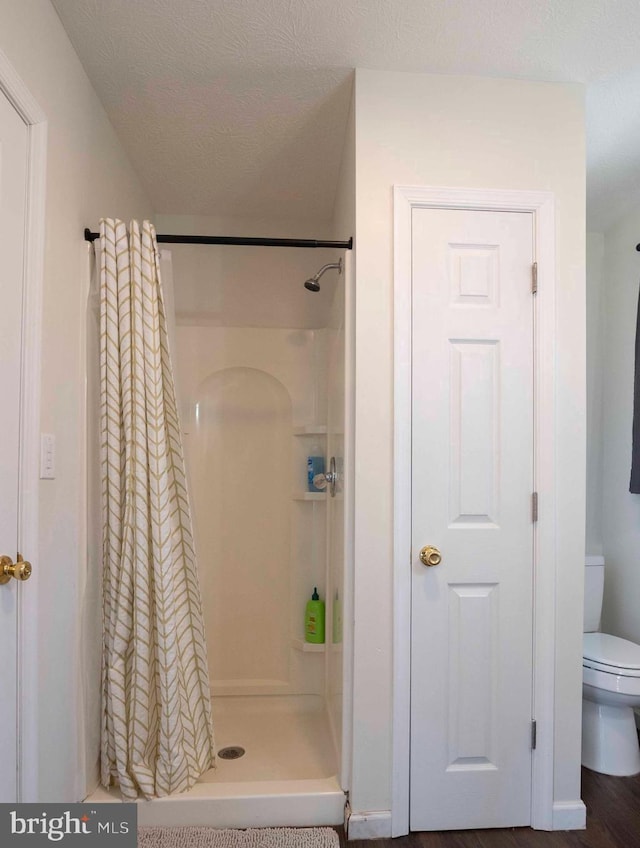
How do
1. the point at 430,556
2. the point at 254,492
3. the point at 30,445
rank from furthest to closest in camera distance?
the point at 254,492, the point at 430,556, the point at 30,445

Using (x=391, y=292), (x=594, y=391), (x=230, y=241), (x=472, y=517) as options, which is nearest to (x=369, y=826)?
(x=472, y=517)

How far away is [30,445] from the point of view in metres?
1.56

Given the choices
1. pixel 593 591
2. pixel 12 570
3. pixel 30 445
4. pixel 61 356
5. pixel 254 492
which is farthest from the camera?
pixel 254 492

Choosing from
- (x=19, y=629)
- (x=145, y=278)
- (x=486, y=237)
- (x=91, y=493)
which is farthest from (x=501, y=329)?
(x=19, y=629)

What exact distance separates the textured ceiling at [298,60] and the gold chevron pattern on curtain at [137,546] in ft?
1.76

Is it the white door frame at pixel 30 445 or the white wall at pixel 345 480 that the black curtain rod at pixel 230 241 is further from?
the white door frame at pixel 30 445

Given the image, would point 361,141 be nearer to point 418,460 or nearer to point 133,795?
point 418,460

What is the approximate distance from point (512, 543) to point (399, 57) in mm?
1630

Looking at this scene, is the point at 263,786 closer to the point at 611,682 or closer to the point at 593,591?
the point at 611,682

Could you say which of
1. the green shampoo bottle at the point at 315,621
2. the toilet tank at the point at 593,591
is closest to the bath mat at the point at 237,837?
the green shampoo bottle at the point at 315,621

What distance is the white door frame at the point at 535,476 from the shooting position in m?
1.92

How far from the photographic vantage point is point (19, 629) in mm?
1505

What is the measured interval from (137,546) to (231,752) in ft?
3.49

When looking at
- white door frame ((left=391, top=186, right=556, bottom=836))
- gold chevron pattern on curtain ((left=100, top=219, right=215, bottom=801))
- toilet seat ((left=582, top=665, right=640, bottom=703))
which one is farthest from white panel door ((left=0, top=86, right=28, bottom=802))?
toilet seat ((left=582, top=665, right=640, bottom=703))
